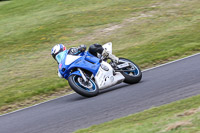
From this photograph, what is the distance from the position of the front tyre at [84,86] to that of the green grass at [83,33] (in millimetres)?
2483

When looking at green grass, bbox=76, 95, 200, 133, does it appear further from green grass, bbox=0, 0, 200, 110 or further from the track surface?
green grass, bbox=0, 0, 200, 110

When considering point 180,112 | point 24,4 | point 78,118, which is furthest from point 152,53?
point 24,4

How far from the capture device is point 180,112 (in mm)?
6691

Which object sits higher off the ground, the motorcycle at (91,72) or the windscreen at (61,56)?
the windscreen at (61,56)

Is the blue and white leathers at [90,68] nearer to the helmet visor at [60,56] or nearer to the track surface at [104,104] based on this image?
the helmet visor at [60,56]

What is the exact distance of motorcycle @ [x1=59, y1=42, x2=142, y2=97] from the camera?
980 cm

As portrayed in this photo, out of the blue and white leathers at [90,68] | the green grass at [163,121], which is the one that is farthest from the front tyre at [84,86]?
the green grass at [163,121]

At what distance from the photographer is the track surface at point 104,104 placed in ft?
26.4

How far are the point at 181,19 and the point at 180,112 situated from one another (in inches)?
565

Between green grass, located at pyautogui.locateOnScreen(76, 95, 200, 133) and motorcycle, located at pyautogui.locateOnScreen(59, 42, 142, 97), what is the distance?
257 cm

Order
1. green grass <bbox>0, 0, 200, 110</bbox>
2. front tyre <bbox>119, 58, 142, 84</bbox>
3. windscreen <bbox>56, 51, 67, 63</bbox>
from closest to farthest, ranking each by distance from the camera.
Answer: windscreen <bbox>56, 51, 67, 63</bbox>, front tyre <bbox>119, 58, 142, 84</bbox>, green grass <bbox>0, 0, 200, 110</bbox>

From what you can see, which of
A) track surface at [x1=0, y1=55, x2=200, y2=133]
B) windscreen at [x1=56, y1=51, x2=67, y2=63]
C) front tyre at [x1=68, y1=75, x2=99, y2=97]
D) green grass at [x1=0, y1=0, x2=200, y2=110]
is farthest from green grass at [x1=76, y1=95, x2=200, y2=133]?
green grass at [x1=0, y1=0, x2=200, y2=110]

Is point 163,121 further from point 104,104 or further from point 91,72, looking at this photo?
point 91,72

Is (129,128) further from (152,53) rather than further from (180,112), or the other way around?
(152,53)
